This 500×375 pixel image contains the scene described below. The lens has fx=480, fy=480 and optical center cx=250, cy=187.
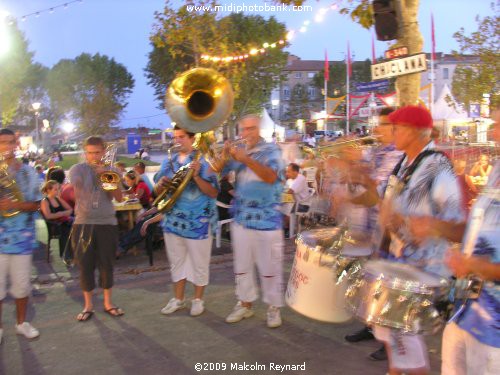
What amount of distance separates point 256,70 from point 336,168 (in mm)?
28718

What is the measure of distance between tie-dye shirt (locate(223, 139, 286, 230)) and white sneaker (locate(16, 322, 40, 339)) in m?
2.07

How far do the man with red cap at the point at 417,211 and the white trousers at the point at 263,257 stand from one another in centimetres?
166

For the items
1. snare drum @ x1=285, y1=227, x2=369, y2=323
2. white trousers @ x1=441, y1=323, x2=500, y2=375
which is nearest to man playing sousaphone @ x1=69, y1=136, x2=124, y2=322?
snare drum @ x1=285, y1=227, x2=369, y2=323

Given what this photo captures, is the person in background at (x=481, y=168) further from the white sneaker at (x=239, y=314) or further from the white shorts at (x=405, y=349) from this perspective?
the white shorts at (x=405, y=349)

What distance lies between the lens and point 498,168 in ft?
6.89

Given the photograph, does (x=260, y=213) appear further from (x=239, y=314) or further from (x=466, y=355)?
(x=466, y=355)

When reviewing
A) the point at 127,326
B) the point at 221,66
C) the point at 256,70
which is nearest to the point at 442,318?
the point at 127,326

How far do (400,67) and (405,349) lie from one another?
472 cm

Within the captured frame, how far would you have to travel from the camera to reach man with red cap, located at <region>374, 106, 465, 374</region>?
2521 mm

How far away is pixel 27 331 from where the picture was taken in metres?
4.26

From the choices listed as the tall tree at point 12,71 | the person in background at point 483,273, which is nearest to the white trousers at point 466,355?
the person in background at point 483,273

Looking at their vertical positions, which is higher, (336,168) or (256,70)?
(256,70)

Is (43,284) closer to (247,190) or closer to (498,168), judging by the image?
(247,190)

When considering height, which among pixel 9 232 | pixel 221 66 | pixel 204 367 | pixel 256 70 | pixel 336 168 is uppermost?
pixel 256 70
